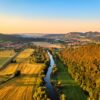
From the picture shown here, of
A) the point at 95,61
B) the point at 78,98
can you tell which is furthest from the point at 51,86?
the point at 95,61

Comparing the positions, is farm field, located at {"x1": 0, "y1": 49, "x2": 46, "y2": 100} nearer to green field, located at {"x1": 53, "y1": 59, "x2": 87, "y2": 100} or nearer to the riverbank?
the riverbank

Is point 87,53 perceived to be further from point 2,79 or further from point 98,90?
point 98,90

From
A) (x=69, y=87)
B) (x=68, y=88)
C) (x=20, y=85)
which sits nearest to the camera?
(x=68, y=88)

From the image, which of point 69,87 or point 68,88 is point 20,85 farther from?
point 69,87

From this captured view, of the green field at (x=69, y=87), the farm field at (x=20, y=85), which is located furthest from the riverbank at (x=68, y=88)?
the farm field at (x=20, y=85)

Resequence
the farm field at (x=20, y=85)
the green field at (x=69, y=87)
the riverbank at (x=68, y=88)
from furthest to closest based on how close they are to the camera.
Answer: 1. the green field at (x=69, y=87)
2. the riverbank at (x=68, y=88)
3. the farm field at (x=20, y=85)

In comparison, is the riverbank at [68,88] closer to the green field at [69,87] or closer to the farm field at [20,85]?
the green field at [69,87]

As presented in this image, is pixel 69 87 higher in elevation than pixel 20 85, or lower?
lower

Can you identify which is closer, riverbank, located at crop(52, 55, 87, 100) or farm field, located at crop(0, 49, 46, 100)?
farm field, located at crop(0, 49, 46, 100)

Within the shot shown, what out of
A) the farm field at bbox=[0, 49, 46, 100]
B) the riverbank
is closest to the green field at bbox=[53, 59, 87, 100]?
the riverbank

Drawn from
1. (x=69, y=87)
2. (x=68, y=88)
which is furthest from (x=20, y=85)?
(x=69, y=87)

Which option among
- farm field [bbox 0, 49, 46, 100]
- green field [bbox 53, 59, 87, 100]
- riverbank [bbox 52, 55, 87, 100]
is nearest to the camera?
farm field [bbox 0, 49, 46, 100]
